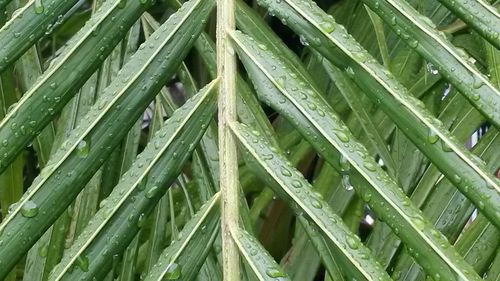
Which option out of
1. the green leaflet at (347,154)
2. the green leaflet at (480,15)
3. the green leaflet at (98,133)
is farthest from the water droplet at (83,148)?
the green leaflet at (480,15)

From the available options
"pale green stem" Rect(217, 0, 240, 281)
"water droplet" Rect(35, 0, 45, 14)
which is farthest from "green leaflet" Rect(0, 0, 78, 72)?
"pale green stem" Rect(217, 0, 240, 281)

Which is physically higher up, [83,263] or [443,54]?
[443,54]

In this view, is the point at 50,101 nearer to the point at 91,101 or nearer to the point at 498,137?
the point at 91,101

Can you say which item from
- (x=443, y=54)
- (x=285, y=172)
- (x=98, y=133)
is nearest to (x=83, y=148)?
(x=98, y=133)

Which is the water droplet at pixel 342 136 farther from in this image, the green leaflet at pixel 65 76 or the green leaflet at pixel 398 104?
the green leaflet at pixel 65 76

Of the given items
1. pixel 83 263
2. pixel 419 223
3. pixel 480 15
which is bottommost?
pixel 83 263

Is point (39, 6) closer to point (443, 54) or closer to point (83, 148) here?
point (83, 148)

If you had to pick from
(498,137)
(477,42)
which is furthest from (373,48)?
(498,137)
